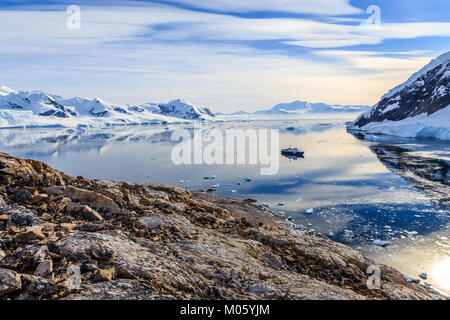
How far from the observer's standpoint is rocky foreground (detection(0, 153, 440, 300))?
5.81m

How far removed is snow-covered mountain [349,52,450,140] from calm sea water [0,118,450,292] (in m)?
27.3

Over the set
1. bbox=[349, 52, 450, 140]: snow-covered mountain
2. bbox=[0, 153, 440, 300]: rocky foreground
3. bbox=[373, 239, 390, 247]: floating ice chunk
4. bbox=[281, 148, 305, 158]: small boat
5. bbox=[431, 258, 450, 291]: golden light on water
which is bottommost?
bbox=[431, 258, 450, 291]: golden light on water

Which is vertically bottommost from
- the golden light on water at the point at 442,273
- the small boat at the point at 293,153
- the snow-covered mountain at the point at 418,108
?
the golden light on water at the point at 442,273

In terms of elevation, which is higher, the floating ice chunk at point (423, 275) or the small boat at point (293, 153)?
the small boat at point (293, 153)

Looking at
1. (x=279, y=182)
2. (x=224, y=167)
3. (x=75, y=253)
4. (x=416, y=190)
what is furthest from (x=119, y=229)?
(x=224, y=167)

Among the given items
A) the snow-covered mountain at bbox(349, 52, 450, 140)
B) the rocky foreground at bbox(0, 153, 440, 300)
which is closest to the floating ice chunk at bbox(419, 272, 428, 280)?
the rocky foreground at bbox(0, 153, 440, 300)

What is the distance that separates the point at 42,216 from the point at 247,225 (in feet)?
22.0

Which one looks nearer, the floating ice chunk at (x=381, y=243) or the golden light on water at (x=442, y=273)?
the golden light on water at (x=442, y=273)

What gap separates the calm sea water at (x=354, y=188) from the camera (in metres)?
15.1

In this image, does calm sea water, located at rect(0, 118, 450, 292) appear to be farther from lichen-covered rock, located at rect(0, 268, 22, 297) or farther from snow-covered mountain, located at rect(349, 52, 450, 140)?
snow-covered mountain, located at rect(349, 52, 450, 140)

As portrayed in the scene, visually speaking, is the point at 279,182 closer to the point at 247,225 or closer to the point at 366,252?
the point at 366,252

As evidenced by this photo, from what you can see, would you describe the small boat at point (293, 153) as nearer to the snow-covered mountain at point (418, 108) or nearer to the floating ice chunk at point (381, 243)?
the floating ice chunk at point (381, 243)

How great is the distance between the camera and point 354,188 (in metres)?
27.2

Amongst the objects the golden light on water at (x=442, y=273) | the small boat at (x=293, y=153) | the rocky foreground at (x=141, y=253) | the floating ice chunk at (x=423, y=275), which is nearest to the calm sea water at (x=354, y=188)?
the golden light on water at (x=442, y=273)
